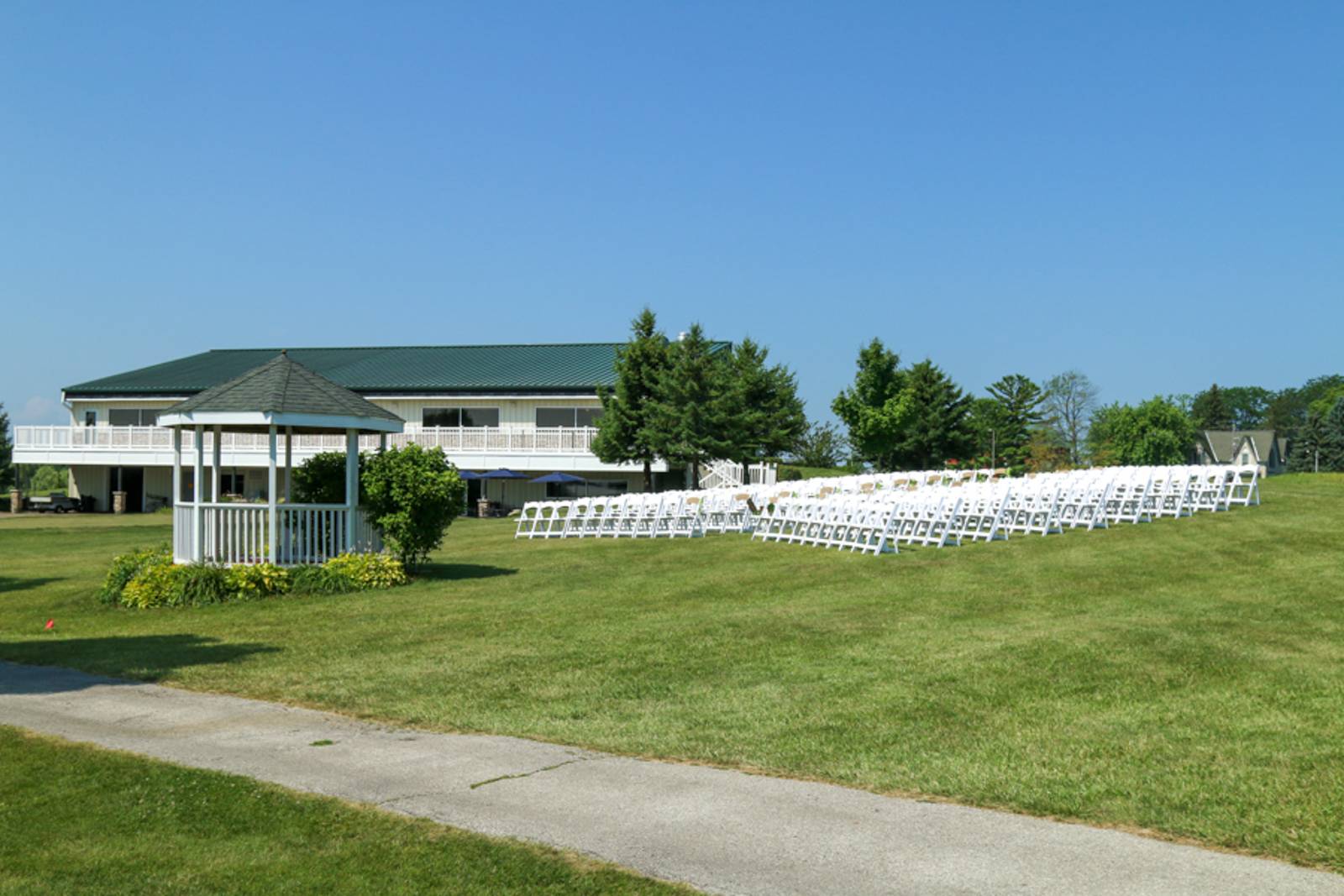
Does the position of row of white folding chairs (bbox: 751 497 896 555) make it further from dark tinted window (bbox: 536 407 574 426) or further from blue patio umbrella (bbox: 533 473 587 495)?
dark tinted window (bbox: 536 407 574 426)

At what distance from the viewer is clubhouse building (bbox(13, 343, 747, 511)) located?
145 ft

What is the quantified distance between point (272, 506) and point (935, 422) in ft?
145

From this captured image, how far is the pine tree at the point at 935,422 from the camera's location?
5700cm

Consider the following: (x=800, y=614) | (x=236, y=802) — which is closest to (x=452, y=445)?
(x=800, y=614)

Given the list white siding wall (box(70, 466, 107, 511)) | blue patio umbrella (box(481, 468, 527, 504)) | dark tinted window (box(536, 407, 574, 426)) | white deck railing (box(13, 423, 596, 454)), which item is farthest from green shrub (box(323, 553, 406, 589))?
white siding wall (box(70, 466, 107, 511))

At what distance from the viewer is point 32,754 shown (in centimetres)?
711

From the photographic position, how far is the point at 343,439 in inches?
1763

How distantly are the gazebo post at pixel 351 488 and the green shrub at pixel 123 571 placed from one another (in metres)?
2.48

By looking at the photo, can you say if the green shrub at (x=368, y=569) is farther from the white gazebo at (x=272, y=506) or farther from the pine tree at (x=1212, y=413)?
the pine tree at (x=1212, y=413)

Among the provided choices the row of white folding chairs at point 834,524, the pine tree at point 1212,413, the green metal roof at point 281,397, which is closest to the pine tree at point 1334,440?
the pine tree at point 1212,413

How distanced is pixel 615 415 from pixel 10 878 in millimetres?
35355

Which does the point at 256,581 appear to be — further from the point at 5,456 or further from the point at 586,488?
the point at 5,456

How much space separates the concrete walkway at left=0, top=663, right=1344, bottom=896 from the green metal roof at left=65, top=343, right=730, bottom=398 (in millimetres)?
37526

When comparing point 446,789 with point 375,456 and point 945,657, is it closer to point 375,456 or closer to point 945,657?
point 945,657
